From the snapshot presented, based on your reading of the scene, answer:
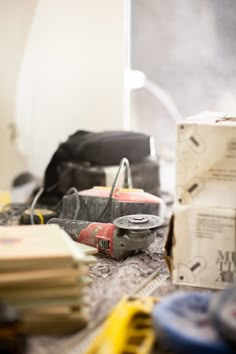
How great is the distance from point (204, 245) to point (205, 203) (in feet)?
0.32

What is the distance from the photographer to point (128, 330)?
1217 millimetres

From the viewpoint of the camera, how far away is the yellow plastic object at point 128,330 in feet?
3.75

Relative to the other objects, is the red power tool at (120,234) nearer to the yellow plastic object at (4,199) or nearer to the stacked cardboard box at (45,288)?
the stacked cardboard box at (45,288)

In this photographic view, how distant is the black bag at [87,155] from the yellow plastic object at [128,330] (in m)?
1.00

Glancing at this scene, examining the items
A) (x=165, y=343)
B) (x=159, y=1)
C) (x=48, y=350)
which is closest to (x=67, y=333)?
(x=48, y=350)

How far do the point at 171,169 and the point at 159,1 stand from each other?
728 mm

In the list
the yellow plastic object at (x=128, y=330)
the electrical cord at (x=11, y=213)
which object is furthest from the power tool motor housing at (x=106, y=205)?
the yellow plastic object at (x=128, y=330)

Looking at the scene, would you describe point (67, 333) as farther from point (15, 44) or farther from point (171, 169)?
point (15, 44)

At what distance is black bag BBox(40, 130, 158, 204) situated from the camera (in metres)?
2.29

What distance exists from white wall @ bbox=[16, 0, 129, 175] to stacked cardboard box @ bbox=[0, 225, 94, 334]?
1.60 m

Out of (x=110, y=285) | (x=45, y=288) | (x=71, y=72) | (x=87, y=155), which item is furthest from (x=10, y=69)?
(x=45, y=288)

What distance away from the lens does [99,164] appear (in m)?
2.29

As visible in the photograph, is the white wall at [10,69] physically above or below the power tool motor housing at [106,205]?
above

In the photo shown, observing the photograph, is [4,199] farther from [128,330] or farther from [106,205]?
[128,330]
